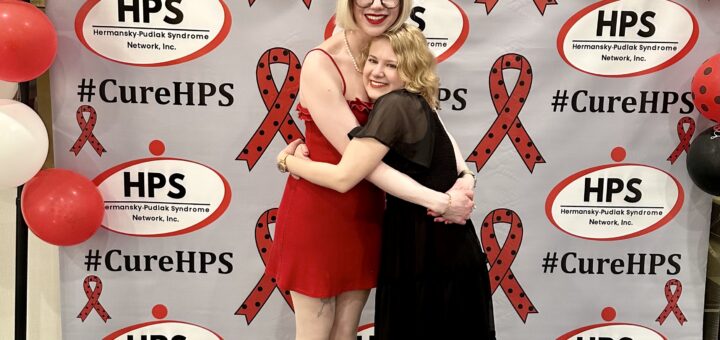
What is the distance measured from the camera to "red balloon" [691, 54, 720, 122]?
2363mm

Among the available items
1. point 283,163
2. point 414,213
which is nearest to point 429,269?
point 414,213

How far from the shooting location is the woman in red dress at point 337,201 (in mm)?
1850

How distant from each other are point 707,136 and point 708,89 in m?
0.18

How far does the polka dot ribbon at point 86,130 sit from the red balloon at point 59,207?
174 mm

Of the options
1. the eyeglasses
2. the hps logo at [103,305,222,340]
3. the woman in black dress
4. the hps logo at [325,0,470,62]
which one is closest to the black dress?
the woman in black dress

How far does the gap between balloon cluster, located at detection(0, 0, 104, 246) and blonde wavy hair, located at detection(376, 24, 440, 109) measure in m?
1.16

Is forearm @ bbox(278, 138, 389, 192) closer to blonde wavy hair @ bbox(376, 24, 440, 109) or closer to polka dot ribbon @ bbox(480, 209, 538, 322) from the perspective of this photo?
blonde wavy hair @ bbox(376, 24, 440, 109)

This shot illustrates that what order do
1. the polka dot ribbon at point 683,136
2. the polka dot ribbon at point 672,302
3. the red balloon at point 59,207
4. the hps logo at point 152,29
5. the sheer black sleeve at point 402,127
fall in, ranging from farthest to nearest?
the polka dot ribbon at point 672,302 < the polka dot ribbon at point 683,136 < the hps logo at point 152,29 < the red balloon at point 59,207 < the sheer black sleeve at point 402,127

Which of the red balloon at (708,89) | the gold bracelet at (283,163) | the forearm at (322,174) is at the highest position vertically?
the red balloon at (708,89)

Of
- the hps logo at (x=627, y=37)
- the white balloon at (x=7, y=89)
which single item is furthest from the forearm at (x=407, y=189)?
the white balloon at (x=7, y=89)

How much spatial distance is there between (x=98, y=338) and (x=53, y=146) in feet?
2.58

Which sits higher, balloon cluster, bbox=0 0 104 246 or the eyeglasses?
the eyeglasses

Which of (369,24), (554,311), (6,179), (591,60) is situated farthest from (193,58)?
(554,311)

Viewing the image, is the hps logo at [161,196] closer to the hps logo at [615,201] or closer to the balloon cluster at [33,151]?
the balloon cluster at [33,151]
